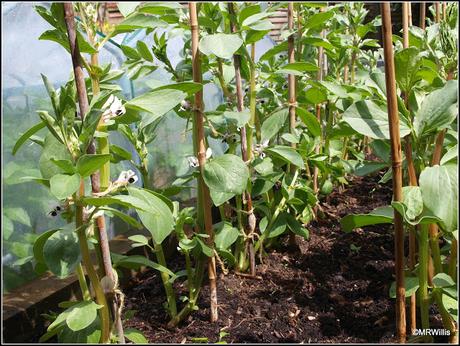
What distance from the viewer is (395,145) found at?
38.6 inches

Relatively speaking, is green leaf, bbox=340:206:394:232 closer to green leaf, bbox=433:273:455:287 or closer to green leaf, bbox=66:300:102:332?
green leaf, bbox=433:273:455:287

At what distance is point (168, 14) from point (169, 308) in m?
0.78

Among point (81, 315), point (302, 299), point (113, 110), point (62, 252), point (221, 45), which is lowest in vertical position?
point (302, 299)

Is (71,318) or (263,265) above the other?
(71,318)

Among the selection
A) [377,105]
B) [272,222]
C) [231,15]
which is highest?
[231,15]

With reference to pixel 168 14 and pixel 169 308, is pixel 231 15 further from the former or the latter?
pixel 169 308

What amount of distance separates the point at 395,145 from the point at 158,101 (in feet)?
1.56

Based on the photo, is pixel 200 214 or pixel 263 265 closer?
pixel 200 214

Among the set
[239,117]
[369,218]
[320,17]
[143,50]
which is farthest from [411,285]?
[143,50]

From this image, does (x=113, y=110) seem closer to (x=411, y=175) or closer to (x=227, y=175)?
(x=227, y=175)

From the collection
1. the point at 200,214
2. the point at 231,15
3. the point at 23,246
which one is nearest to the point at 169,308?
the point at 200,214

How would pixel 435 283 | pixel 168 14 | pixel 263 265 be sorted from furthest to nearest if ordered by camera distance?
pixel 263 265 < pixel 168 14 < pixel 435 283

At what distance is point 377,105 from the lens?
107cm

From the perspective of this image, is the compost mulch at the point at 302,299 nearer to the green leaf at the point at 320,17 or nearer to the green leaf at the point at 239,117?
the green leaf at the point at 239,117
